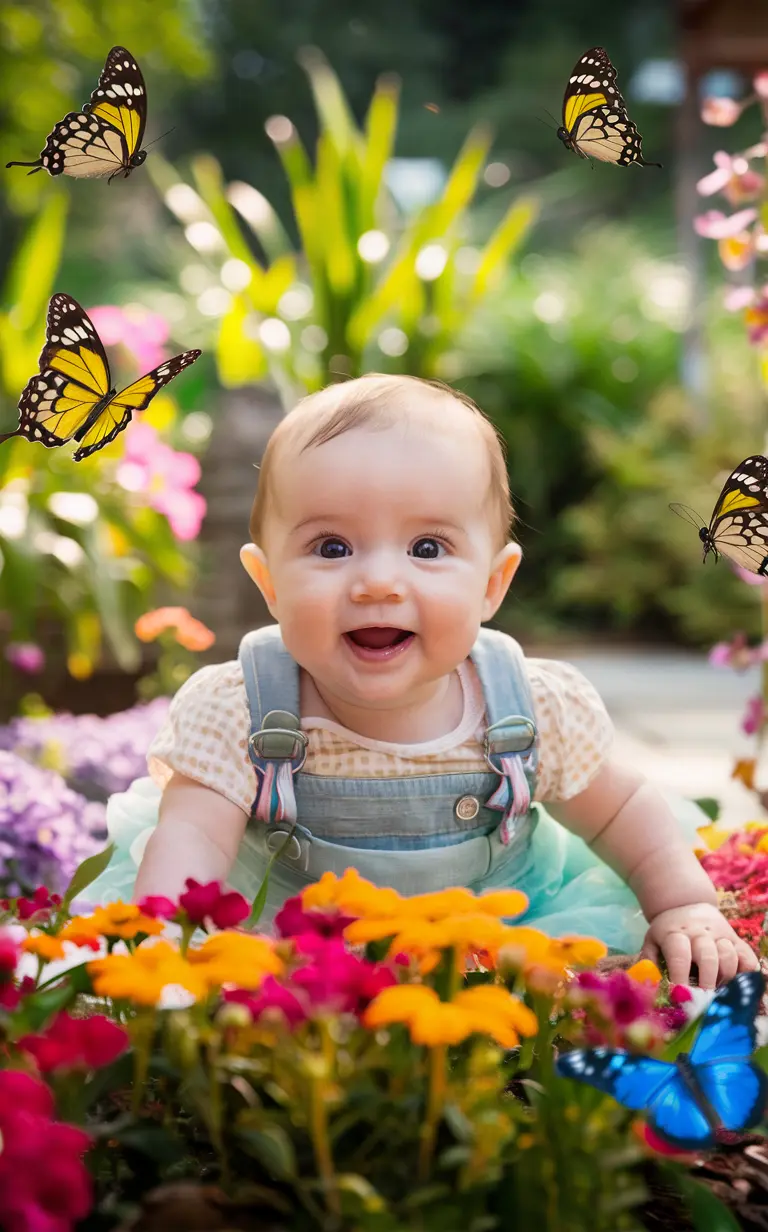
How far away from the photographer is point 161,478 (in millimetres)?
3895

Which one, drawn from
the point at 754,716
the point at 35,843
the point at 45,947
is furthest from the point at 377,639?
the point at 754,716

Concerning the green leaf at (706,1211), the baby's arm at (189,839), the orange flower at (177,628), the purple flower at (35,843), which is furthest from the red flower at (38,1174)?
the orange flower at (177,628)

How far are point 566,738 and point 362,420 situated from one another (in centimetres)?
50

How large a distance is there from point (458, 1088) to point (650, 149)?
60.4ft

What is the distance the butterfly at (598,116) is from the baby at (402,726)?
1.16 feet

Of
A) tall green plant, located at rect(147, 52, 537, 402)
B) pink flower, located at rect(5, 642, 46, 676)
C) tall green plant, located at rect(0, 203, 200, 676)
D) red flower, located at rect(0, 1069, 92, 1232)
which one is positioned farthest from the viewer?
tall green plant, located at rect(147, 52, 537, 402)

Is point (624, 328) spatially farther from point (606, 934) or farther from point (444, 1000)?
point (444, 1000)

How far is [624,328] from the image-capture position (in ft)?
32.6

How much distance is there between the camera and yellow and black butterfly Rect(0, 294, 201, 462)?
1.43 metres

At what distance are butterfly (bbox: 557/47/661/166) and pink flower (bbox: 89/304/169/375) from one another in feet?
9.01

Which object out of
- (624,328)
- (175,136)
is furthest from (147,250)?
(624,328)

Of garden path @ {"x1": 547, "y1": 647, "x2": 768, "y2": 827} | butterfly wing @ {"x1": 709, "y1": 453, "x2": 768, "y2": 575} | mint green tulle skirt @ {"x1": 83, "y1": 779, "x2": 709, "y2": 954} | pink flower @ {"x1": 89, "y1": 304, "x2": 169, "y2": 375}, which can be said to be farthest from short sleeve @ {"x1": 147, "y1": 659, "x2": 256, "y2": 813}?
pink flower @ {"x1": 89, "y1": 304, "x2": 169, "y2": 375}

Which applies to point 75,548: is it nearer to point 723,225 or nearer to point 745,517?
point 723,225

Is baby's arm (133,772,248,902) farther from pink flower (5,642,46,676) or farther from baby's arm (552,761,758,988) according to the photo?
pink flower (5,642,46,676)
